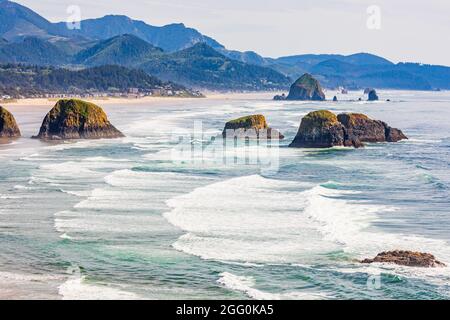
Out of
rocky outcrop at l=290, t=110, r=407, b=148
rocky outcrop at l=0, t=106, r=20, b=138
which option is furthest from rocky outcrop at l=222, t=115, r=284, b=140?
rocky outcrop at l=0, t=106, r=20, b=138

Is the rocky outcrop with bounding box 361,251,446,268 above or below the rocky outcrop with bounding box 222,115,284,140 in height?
below

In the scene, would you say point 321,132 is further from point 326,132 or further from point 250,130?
point 250,130

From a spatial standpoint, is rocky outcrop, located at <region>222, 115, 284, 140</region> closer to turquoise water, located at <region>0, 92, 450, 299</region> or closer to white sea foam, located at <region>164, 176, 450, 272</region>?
turquoise water, located at <region>0, 92, 450, 299</region>

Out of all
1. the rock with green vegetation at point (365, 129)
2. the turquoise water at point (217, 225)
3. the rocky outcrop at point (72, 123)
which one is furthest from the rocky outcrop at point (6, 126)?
the rock with green vegetation at point (365, 129)

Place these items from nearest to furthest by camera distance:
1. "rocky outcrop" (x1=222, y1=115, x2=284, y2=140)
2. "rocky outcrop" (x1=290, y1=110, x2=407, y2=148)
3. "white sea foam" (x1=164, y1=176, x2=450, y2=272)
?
"white sea foam" (x1=164, y1=176, x2=450, y2=272)
"rocky outcrop" (x1=290, y1=110, x2=407, y2=148)
"rocky outcrop" (x1=222, y1=115, x2=284, y2=140)

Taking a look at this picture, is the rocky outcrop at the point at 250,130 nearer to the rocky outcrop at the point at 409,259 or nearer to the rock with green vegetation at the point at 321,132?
the rock with green vegetation at the point at 321,132
